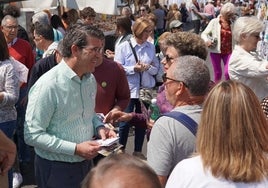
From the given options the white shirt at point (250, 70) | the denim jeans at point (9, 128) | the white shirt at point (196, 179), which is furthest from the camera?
the white shirt at point (250, 70)

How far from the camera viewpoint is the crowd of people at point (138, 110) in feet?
6.88

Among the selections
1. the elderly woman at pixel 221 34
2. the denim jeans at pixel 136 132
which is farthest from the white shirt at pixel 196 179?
the elderly woman at pixel 221 34

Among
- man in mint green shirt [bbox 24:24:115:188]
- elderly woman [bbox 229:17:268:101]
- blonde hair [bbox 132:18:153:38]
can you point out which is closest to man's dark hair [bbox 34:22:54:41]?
blonde hair [bbox 132:18:153:38]

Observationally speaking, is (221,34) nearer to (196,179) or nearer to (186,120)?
(186,120)

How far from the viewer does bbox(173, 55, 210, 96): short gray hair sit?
2.65 m

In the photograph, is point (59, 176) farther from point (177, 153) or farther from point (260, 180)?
point (260, 180)

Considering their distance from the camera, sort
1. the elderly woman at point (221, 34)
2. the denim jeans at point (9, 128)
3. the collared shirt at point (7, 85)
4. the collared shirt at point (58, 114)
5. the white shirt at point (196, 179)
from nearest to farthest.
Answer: the white shirt at point (196, 179) < the collared shirt at point (58, 114) < the collared shirt at point (7, 85) < the denim jeans at point (9, 128) < the elderly woman at point (221, 34)

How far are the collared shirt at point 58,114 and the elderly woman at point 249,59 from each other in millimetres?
1945

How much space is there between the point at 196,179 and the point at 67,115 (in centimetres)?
115

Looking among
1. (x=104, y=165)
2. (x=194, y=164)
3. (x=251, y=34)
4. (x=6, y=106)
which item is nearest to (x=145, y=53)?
(x=251, y=34)

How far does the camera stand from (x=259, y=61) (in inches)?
182

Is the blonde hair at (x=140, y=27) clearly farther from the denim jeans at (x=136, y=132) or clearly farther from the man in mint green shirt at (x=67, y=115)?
the man in mint green shirt at (x=67, y=115)

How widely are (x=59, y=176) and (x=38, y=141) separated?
290 millimetres

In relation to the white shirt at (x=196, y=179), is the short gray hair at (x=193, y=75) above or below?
above
